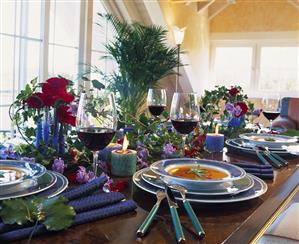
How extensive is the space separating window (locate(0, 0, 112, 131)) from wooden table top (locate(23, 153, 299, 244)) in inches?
125

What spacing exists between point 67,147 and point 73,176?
7.7 inches

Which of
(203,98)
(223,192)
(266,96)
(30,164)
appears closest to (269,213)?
(223,192)

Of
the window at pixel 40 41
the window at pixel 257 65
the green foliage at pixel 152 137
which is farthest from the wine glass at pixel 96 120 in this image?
the window at pixel 257 65

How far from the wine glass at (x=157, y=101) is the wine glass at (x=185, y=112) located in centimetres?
32

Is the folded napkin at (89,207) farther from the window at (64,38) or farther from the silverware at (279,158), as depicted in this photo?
the window at (64,38)

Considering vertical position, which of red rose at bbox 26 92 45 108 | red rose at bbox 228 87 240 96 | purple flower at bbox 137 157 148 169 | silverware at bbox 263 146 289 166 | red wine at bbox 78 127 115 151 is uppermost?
red rose at bbox 228 87 240 96

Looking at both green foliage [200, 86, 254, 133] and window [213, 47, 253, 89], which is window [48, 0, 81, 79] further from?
window [213, 47, 253, 89]

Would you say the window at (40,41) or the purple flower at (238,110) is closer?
the purple flower at (238,110)

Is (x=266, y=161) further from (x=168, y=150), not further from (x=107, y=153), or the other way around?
(x=107, y=153)

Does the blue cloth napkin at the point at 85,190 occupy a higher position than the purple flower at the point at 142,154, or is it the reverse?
the purple flower at the point at 142,154

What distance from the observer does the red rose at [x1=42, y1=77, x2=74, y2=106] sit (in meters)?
0.96

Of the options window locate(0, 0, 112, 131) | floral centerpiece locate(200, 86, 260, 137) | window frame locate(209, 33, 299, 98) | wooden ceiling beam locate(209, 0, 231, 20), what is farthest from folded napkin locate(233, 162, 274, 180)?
wooden ceiling beam locate(209, 0, 231, 20)

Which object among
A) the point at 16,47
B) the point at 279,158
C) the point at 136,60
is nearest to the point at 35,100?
the point at 279,158

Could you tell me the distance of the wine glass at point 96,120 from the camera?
848 mm
